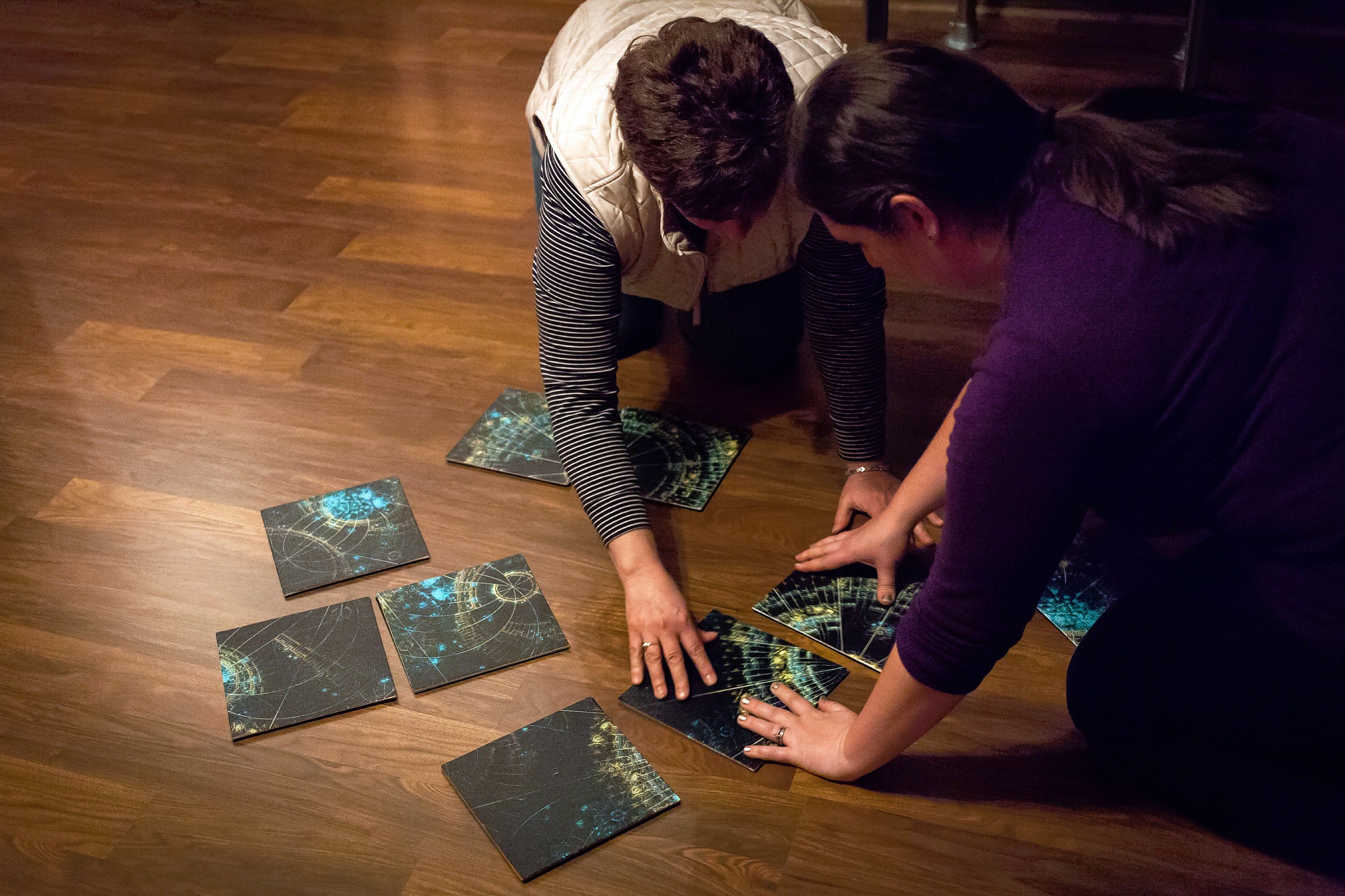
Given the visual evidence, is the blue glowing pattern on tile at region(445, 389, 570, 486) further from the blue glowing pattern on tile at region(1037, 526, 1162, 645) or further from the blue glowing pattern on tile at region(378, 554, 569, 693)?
the blue glowing pattern on tile at region(1037, 526, 1162, 645)

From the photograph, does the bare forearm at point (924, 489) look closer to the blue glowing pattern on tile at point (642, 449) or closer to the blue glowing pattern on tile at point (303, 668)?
the blue glowing pattern on tile at point (642, 449)

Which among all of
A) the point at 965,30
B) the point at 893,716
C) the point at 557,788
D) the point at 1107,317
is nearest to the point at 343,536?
the point at 557,788

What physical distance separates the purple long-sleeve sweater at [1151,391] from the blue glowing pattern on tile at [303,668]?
813mm

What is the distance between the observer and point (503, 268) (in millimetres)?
2273

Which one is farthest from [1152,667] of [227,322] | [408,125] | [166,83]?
[166,83]

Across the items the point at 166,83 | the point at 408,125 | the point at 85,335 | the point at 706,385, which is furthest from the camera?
the point at 166,83

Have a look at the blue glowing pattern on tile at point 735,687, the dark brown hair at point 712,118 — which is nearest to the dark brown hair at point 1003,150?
the dark brown hair at point 712,118

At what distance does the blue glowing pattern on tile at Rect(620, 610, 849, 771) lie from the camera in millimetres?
1367

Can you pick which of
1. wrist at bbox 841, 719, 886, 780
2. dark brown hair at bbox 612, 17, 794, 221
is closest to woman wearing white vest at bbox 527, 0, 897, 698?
dark brown hair at bbox 612, 17, 794, 221

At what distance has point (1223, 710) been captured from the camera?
45.8 inches

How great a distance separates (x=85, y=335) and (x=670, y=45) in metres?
1.47

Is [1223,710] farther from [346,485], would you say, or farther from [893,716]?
[346,485]

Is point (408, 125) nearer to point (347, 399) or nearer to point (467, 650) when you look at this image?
point (347, 399)

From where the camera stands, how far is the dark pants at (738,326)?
1853mm
